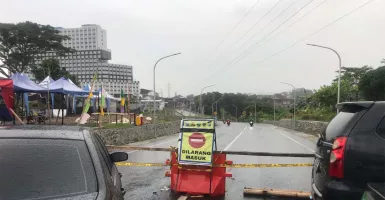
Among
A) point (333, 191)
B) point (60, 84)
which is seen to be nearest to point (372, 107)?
point (333, 191)

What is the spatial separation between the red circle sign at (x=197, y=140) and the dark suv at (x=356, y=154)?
333 cm

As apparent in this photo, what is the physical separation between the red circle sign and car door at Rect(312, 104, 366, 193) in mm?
2907

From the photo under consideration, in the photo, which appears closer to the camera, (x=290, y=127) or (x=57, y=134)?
(x=57, y=134)

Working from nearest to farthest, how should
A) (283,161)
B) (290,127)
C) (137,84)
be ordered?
(283,161), (290,127), (137,84)

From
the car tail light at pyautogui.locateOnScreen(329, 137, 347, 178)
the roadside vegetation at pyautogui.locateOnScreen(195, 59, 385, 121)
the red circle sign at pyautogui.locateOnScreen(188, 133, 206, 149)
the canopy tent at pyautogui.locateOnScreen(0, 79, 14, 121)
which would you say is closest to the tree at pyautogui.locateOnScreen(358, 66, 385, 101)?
the roadside vegetation at pyautogui.locateOnScreen(195, 59, 385, 121)

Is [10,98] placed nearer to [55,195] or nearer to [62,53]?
[55,195]

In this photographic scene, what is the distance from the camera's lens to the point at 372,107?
418cm

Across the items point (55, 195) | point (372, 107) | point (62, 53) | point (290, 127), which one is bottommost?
point (290, 127)

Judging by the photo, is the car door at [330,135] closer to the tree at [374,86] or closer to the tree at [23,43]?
the tree at [374,86]

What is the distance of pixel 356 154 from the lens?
13.0ft

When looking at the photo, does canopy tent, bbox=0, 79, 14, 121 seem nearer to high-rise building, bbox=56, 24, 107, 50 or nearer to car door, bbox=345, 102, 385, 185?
car door, bbox=345, 102, 385, 185

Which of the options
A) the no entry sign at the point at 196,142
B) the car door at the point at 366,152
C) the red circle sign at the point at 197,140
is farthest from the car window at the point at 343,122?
the red circle sign at the point at 197,140

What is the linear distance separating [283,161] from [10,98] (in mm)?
11926

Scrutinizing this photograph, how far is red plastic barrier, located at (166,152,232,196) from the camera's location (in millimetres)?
7242
